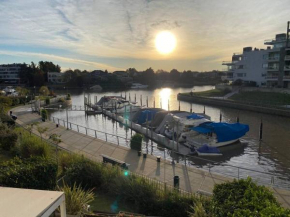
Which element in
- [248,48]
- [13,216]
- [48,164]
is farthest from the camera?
[248,48]

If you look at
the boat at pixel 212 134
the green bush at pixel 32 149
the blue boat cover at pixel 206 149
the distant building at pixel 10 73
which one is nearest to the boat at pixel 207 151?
the blue boat cover at pixel 206 149

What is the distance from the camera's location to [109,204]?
9469 millimetres

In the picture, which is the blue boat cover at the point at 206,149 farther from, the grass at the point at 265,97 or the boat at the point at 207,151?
the grass at the point at 265,97

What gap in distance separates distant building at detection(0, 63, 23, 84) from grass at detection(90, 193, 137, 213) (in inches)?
5865

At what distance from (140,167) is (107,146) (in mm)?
5783

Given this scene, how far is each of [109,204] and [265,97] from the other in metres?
54.6

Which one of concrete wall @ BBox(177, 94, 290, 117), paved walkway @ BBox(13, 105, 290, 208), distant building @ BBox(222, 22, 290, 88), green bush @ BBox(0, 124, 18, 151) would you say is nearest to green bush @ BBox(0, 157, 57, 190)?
paved walkway @ BBox(13, 105, 290, 208)

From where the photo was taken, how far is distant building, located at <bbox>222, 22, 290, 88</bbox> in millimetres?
60969

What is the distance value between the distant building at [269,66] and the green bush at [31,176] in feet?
210

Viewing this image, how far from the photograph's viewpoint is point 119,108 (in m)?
49.4

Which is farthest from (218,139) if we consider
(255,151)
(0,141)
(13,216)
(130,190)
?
(13,216)

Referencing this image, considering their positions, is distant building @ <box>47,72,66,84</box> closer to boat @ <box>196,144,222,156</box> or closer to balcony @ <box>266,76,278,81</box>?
balcony @ <box>266,76,278,81</box>

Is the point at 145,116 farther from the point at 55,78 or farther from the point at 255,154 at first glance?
the point at 55,78

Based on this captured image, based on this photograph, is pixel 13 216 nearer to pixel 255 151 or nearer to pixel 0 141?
pixel 0 141
